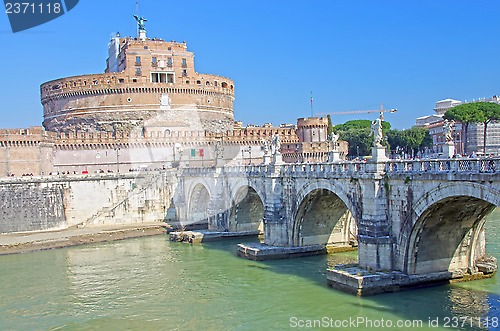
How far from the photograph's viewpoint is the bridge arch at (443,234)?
18.5m

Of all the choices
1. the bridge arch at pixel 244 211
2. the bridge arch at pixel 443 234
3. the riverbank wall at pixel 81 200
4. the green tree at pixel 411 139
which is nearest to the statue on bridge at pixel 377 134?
the bridge arch at pixel 443 234

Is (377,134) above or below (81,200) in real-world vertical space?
above

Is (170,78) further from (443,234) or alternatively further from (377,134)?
(443,234)

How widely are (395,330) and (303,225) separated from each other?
11598mm

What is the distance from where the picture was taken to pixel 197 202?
4375 centimetres

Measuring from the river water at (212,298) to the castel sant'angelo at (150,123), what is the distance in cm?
2122

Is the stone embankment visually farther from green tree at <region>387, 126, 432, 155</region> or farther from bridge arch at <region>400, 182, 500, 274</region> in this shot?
green tree at <region>387, 126, 432, 155</region>

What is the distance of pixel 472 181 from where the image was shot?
53.5 feet

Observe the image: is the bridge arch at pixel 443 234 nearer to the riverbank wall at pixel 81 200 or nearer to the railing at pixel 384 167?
the railing at pixel 384 167

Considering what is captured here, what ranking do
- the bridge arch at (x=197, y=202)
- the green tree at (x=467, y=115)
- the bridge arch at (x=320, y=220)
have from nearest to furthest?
1. the bridge arch at (x=320, y=220)
2. the bridge arch at (x=197, y=202)
3. the green tree at (x=467, y=115)

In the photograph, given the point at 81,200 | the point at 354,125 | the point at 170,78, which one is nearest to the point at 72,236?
the point at 81,200

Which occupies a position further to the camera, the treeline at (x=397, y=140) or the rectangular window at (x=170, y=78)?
the treeline at (x=397, y=140)

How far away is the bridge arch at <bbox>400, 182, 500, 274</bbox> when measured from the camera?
60.7ft

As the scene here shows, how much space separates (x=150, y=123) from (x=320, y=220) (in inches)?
1269
